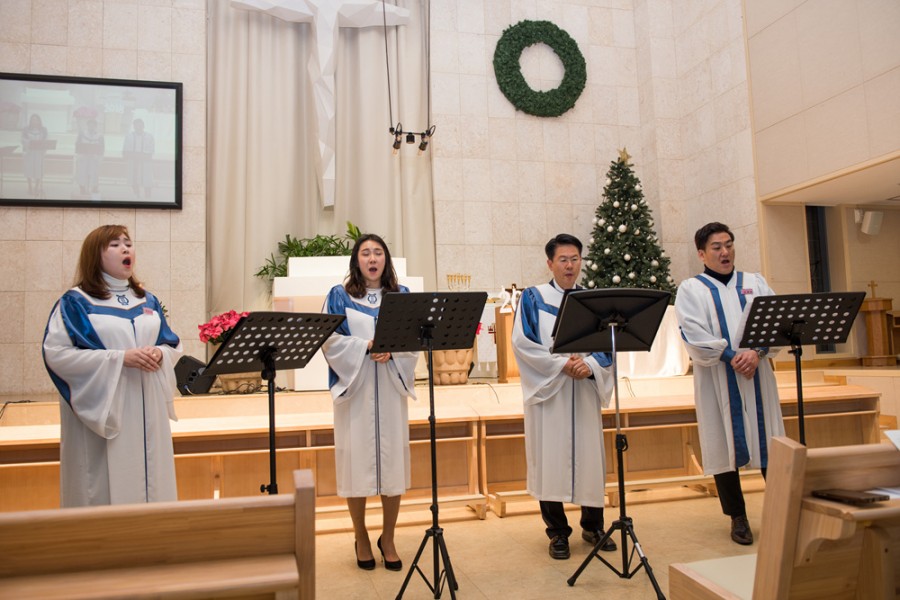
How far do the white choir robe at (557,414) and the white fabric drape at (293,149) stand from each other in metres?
6.24

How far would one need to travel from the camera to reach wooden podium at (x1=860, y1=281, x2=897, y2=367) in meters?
9.83

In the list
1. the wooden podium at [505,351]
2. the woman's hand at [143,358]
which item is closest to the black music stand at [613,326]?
the woman's hand at [143,358]

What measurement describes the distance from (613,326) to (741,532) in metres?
1.71

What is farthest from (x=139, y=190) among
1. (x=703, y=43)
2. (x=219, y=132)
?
(x=703, y=43)

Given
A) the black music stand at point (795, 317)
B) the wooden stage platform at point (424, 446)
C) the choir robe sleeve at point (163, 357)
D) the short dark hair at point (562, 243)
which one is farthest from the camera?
the wooden stage platform at point (424, 446)

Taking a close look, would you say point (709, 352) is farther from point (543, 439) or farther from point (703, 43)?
point (703, 43)

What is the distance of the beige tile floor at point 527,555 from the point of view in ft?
11.7

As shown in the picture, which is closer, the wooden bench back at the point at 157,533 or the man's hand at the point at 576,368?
the wooden bench back at the point at 157,533

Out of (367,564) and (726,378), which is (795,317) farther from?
(367,564)

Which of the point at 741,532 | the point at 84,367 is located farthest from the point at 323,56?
the point at 741,532

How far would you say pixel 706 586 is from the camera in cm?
171

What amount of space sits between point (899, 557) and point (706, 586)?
0.42m

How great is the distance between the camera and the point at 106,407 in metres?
3.29

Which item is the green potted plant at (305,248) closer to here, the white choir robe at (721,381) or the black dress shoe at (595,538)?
the white choir robe at (721,381)
